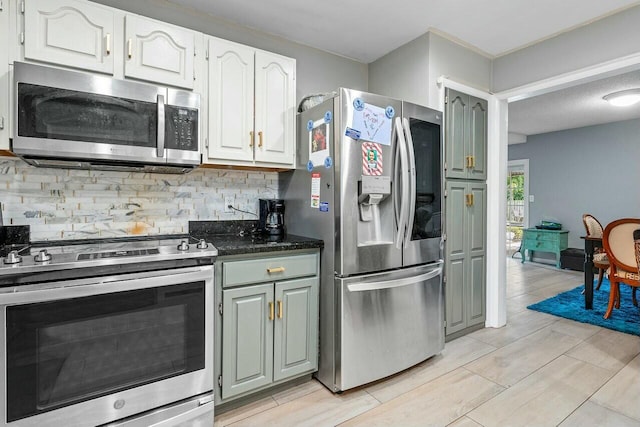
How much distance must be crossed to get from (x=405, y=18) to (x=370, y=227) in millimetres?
1622

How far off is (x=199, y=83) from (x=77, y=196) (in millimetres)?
1020

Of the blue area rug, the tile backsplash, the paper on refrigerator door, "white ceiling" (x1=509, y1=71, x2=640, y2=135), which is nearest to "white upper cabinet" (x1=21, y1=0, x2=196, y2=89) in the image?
the tile backsplash

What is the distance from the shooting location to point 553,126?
5.95 m

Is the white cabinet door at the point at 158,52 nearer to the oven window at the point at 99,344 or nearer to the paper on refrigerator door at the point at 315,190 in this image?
the paper on refrigerator door at the point at 315,190

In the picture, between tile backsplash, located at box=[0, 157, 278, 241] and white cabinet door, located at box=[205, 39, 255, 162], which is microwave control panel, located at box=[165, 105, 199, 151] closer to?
white cabinet door, located at box=[205, 39, 255, 162]

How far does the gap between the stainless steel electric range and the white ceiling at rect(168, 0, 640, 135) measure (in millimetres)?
1766

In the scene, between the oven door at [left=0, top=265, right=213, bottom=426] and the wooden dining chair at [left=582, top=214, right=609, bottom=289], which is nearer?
the oven door at [left=0, top=265, right=213, bottom=426]

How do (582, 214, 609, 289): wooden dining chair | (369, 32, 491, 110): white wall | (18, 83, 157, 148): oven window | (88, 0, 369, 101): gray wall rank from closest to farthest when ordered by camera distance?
(18, 83, 157, 148): oven window → (88, 0, 369, 101): gray wall → (369, 32, 491, 110): white wall → (582, 214, 609, 289): wooden dining chair

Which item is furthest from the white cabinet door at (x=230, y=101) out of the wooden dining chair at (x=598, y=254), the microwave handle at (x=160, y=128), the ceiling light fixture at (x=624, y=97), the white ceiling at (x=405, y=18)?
the ceiling light fixture at (x=624, y=97)

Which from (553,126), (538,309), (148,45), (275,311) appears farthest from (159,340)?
(553,126)

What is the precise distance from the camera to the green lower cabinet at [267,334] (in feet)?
6.02

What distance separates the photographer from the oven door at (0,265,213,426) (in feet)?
4.44

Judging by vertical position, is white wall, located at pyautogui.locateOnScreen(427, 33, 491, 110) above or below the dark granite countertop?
above

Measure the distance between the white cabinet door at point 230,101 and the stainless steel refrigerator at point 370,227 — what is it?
0.40m
